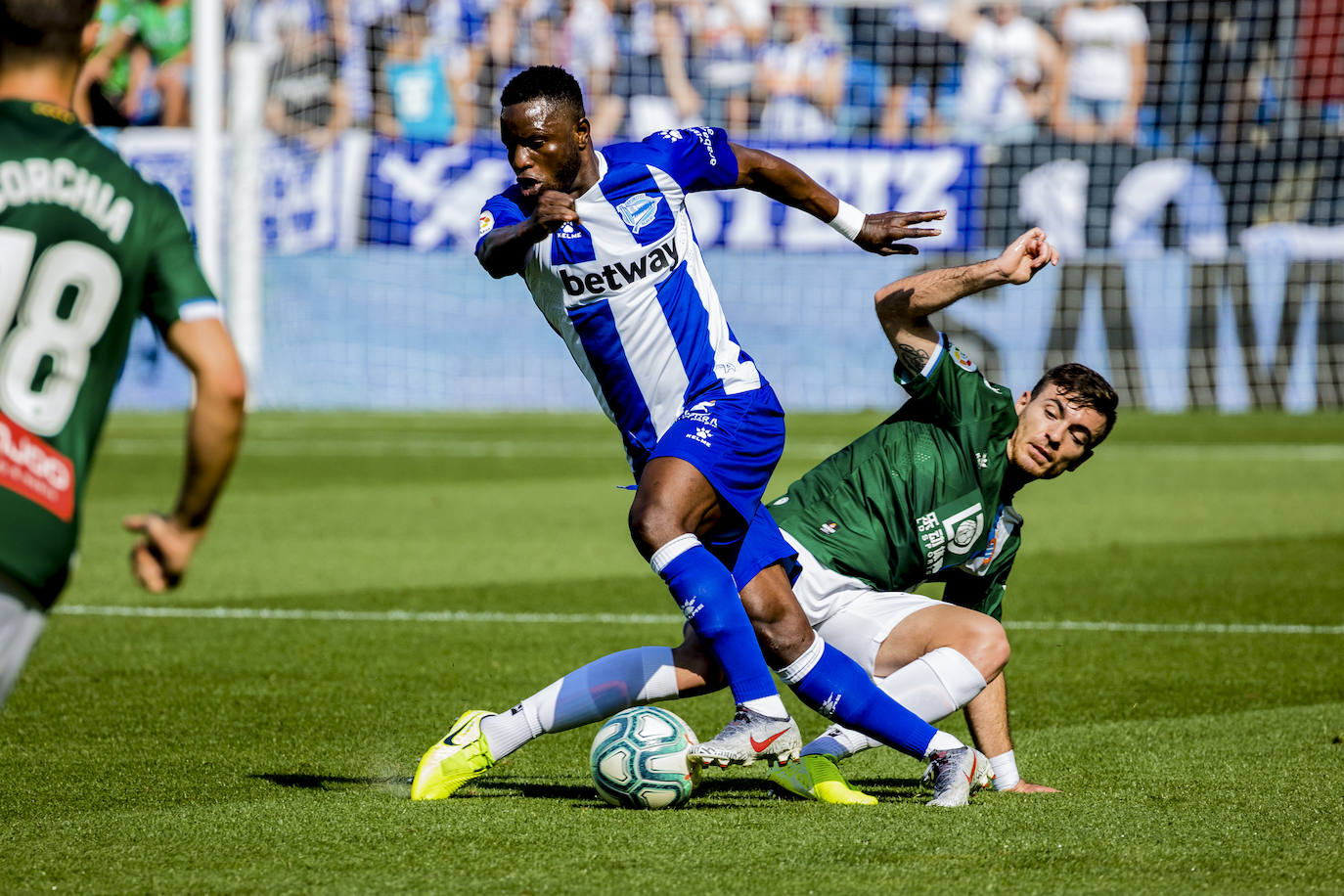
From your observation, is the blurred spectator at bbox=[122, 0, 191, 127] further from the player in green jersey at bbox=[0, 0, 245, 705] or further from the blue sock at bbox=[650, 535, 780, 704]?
the player in green jersey at bbox=[0, 0, 245, 705]

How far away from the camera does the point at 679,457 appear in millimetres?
4383

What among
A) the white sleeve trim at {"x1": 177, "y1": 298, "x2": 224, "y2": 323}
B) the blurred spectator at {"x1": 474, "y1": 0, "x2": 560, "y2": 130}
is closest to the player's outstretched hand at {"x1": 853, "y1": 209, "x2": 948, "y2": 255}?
the white sleeve trim at {"x1": 177, "y1": 298, "x2": 224, "y2": 323}

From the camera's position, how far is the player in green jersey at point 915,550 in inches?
178

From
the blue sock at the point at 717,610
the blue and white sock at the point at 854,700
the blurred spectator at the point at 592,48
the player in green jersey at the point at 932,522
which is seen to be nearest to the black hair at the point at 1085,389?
the player in green jersey at the point at 932,522

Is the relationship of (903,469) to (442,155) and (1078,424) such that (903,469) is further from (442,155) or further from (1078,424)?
(442,155)

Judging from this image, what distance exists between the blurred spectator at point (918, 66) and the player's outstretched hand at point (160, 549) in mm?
19235

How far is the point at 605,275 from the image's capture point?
4.56m

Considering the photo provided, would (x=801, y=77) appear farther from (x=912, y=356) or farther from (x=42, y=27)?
(x=42, y=27)

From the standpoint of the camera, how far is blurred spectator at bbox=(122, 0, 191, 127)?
2167cm

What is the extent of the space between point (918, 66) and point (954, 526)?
59.1 feet

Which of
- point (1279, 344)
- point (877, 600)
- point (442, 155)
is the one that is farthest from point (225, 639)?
point (1279, 344)

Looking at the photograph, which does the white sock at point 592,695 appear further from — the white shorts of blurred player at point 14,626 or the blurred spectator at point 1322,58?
the blurred spectator at point 1322,58

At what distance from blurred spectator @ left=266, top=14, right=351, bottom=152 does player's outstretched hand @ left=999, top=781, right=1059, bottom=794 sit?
17359 mm

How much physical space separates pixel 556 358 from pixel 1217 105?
28.1 ft
